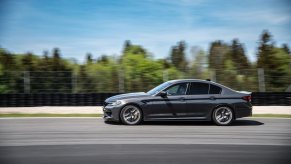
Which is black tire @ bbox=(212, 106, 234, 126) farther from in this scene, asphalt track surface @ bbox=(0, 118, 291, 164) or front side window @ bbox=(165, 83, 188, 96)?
front side window @ bbox=(165, 83, 188, 96)

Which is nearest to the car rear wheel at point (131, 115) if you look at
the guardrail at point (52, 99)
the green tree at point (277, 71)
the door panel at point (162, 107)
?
the door panel at point (162, 107)

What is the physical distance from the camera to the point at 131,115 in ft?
36.7

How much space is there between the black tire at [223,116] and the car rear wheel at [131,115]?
245 centimetres

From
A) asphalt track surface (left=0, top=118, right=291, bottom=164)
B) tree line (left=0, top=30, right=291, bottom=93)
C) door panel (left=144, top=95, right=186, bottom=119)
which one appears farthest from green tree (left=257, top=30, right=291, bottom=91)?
door panel (left=144, top=95, right=186, bottom=119)

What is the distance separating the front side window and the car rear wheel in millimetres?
1179

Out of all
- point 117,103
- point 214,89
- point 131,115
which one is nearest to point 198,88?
point 214,89

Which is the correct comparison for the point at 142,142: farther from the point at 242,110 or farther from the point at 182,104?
Answer: the point at 242,110

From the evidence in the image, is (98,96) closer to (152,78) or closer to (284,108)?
(152,78)

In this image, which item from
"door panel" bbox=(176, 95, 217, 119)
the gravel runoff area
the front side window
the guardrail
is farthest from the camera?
the guardrail

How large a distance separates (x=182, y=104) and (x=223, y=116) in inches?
57.2

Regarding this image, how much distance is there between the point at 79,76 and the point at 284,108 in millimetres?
10541

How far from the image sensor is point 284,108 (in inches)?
695

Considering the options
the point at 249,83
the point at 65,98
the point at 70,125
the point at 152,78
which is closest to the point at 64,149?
the point at 70,125

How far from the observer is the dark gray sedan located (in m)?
11.2
